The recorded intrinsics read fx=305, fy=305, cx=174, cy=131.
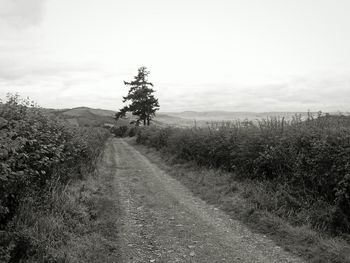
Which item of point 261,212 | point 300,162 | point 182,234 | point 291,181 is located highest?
point 300,162

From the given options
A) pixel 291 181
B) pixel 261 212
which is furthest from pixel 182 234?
pixel 291 181

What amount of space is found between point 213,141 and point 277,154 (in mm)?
5420

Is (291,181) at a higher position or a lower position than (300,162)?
lower

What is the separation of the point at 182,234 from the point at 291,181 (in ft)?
12.7

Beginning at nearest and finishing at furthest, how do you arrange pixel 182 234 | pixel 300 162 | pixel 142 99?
pixel 182 234 → pixel 300 162 → pixel 142 99

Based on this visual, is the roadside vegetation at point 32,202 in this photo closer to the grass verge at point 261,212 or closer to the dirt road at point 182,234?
the dirt road at point 182,234

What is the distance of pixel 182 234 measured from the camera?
7320 millimetres

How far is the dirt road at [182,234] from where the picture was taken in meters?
6.11

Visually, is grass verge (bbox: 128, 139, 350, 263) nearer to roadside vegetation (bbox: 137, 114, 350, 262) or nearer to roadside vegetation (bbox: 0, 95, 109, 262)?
roadside vegetation (bbox: 137, 114, 350, 262)

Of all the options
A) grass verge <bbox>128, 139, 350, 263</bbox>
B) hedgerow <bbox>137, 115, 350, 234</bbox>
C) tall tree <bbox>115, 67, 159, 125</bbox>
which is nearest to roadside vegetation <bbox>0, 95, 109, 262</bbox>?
grass verge <bbox>128, 139, 350, 263</bbox>

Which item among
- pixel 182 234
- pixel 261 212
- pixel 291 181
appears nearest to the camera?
pixel 182 234

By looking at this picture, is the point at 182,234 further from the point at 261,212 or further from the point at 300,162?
the point at 300,162

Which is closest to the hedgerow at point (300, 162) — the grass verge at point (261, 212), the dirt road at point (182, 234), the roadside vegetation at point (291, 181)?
the roadside vegetation at point (291, 181)

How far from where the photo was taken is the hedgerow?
7.35 metres
